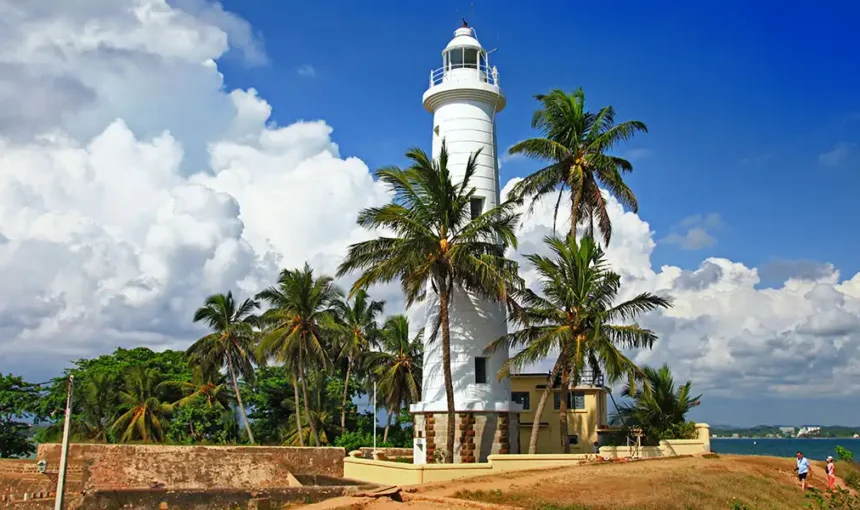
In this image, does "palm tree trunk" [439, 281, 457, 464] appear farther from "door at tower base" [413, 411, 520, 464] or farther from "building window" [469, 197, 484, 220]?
"building window" [469, 197, 484, 220]

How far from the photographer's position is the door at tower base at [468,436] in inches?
995

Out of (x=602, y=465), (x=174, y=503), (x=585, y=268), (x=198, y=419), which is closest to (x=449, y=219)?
(x=585, y=268)

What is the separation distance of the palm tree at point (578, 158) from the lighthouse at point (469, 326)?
4.84 feet

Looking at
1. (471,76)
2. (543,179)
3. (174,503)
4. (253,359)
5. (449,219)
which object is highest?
(471,76)

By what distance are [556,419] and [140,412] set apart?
76.2 feet

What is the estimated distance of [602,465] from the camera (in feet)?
75.2

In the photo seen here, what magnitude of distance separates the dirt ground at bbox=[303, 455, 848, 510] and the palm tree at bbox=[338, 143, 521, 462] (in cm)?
386

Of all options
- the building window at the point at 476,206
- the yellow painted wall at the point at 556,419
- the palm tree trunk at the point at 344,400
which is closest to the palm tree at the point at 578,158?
the building window at the point at 476,206

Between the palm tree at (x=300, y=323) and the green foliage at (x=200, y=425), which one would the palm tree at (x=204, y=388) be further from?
the palm tree at (x=300, y=323)

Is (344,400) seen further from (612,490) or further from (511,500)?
(612,490)

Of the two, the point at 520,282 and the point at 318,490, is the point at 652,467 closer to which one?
the point at 520,282

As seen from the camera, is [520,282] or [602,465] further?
[520,282]

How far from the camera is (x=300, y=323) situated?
1458 inches

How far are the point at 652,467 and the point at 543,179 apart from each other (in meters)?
10.5
